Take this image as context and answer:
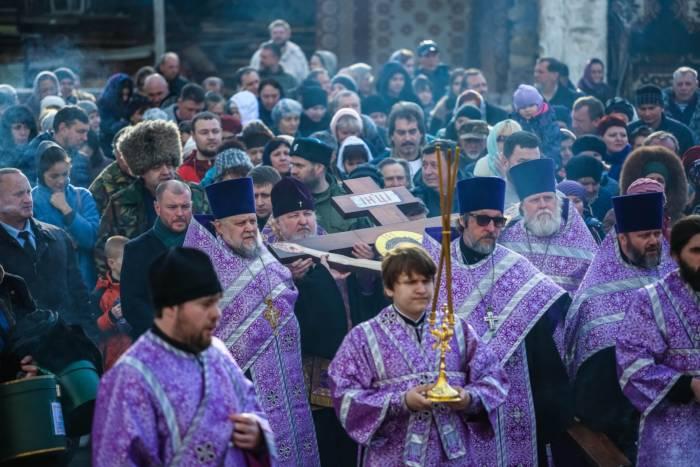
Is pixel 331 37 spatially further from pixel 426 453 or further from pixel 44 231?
pixel 426 453

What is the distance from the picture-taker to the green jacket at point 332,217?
26.8ft

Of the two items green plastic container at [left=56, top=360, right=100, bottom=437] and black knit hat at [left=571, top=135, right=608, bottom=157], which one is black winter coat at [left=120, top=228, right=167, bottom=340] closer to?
green plastic container at [left=56, top=360, right=100, bottom=437]

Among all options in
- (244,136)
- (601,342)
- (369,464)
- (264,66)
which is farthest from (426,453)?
(264,66)

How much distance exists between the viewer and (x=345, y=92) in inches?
493

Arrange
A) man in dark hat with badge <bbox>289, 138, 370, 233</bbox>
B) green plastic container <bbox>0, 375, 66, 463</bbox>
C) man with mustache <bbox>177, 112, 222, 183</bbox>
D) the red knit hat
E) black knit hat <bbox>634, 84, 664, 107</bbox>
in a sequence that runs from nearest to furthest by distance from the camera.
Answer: green plastic container <bbox>0, 375, 66, 463</bbox> → man in dark hat with badge <bbox>289, 138, 370, 233</bbox> → the red knit hat → man with mustache <bbox>177, 112, 222, 183</bbox> → black knit hat <bbox>634, 84, 664, 107</bbox>

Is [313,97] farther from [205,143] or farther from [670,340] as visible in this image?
[670,340]

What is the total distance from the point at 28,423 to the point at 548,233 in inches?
115

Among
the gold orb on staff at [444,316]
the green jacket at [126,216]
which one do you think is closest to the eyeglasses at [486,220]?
the gold orb on staff at [444,316]

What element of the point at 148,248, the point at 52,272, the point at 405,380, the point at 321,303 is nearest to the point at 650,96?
the point at 321,303

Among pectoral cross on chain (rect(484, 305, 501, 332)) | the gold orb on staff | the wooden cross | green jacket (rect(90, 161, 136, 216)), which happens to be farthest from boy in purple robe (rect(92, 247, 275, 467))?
green jacket (rect(90, 161, 136, 216))

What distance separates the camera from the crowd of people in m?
4.88

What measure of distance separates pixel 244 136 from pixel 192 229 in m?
3.26

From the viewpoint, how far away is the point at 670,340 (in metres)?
6.11

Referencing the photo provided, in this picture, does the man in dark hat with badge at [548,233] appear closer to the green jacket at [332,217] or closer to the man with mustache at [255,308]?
the green jacket at [332,217]
